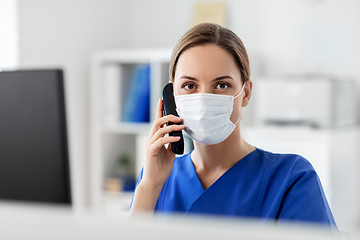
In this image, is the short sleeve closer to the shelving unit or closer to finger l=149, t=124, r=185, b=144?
finger l=149, t=124, r=185, b=144

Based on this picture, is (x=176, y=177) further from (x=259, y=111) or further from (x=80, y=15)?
(x=80, y=15)

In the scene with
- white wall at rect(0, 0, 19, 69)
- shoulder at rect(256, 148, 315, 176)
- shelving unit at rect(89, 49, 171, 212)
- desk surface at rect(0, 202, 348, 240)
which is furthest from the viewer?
shelving unit at rect(89, 49, 171, 212)

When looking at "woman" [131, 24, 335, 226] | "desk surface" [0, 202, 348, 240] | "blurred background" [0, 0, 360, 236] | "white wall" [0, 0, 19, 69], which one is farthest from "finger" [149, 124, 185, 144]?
"white wall" [0, 0, 19, 69]

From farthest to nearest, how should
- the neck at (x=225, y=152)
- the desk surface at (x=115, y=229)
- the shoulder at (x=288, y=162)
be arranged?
1. the neck at (x=225, y=152)
2. the shoulder at (x=288, y=162)
3. the desk surface at (x=115, y=229)

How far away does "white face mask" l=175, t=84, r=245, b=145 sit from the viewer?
1006 millimetres

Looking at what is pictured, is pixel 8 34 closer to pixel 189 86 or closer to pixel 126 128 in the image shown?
pixel 126 128

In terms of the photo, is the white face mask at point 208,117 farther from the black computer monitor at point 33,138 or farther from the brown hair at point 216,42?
the black computer monitor at point 33,138

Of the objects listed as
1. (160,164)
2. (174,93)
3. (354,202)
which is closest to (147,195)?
(160,164)

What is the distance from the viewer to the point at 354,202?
228cm

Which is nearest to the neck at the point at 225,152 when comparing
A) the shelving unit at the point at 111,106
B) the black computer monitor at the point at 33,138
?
the black computer monitor at the point at 33,138

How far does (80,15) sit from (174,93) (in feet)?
7.17

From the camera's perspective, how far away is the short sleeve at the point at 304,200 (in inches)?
33.0

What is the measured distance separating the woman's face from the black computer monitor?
1.20 ft

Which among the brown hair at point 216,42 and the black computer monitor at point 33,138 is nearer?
the black computer monitor at point 33,138
